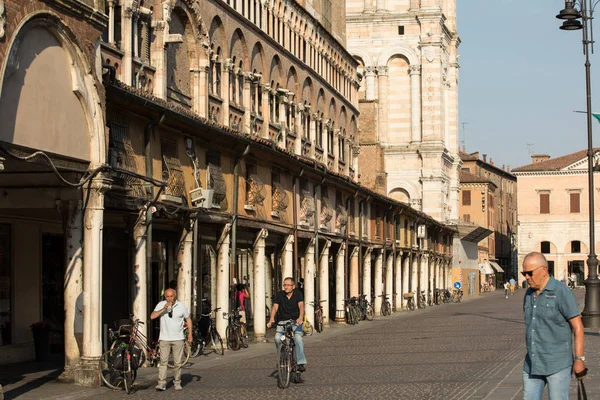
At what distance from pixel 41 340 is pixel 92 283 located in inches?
222

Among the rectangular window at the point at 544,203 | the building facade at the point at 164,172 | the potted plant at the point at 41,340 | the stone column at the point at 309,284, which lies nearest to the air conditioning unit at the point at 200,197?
the building facade at the point at 164,172

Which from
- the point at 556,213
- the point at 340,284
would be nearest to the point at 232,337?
the point at 340,284

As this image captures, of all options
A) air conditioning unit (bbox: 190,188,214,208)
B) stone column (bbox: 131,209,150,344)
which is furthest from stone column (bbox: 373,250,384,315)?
stone column (bbox: 131,209,150,344)

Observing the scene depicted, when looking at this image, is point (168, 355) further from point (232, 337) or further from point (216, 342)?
point (232, 337)

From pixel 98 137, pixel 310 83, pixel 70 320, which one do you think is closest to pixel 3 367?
pixel 70 320

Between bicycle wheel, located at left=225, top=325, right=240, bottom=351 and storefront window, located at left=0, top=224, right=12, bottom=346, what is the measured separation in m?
6.27

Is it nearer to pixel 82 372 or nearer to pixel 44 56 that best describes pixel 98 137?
pixel 44 56

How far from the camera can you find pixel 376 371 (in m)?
21.5

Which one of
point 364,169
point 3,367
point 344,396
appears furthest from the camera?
point 364,169

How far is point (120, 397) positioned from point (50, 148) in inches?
153

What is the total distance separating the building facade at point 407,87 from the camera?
291 ft

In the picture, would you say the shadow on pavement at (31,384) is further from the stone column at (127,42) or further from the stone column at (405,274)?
the stone column at (405,274)

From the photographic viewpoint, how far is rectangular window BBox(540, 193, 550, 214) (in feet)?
405

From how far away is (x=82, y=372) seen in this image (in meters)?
18.9
